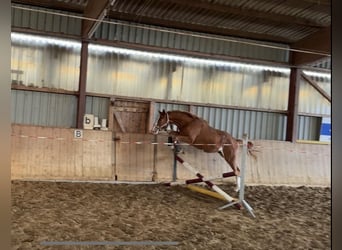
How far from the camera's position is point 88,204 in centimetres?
590

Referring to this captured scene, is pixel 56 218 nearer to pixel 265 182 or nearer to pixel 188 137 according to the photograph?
pixel 188 137

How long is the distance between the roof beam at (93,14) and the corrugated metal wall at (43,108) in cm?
184

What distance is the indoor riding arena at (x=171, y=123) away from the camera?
17.5 ft

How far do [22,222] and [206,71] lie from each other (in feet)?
25.8

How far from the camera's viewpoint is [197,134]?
7.96 meters

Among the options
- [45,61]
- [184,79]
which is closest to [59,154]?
[45,61]

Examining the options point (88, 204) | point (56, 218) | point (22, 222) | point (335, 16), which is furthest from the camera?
point (88, 204)

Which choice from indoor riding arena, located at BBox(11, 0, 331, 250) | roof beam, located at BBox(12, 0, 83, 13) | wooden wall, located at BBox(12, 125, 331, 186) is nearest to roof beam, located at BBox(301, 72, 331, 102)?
indoor riding arena, located at BBox(11, 0, 331, 250)

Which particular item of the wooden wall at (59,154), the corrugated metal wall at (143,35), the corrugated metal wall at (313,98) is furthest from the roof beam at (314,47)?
the wooden wall at (59,154)

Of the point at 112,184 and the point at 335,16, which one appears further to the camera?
the point at 112,184

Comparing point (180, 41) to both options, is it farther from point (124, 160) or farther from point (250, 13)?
point (124, 160)

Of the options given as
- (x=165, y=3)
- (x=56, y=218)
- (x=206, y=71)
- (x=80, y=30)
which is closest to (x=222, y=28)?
(x=206, y=71)

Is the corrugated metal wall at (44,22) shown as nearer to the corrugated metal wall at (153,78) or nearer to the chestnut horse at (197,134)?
the corrugated metal wall at (153,78)

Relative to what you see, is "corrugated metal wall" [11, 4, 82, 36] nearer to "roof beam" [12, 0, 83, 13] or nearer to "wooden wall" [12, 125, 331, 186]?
"roof beam" [12, 0, 83, 13]
